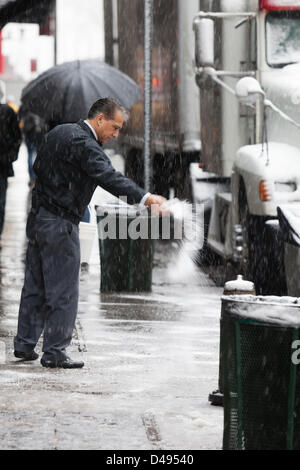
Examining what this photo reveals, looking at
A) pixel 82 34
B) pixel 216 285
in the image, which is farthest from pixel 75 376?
pixel 82 34

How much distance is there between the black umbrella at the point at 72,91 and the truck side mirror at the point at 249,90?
243cm

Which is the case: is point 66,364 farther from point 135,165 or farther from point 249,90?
point 135,165

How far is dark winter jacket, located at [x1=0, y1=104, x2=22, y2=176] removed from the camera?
15.0 m

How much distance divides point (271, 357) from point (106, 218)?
6.51 meters

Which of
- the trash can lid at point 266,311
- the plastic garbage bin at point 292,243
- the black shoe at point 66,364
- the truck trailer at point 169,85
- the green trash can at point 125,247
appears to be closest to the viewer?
the trash can lid at point 266,311

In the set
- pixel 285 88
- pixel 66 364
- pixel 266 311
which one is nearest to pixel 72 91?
pixel 285 88

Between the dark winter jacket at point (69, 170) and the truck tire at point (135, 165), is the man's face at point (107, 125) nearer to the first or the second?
the dark winter jacket at point (69, 170)

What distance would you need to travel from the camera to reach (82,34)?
150 feet

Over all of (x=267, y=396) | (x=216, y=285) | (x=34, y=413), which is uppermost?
(x=267, y=396)

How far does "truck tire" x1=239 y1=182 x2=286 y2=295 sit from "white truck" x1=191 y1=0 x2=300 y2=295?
0.03ft

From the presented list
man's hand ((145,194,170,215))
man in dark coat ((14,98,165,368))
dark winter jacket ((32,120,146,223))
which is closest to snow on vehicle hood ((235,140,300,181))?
man in dark coat ((14,98,165,368))

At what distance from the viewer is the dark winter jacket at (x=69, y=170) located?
26.3 ft

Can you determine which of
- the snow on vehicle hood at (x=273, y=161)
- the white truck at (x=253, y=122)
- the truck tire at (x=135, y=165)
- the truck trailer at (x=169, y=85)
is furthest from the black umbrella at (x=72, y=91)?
the truck tire at (x=135, y=165)
